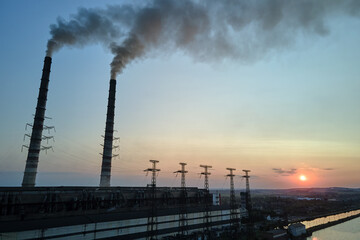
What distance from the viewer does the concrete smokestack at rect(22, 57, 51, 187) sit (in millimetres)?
34875

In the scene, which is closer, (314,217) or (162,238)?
(162,238)

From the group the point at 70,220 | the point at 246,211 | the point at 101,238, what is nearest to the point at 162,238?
the point at 101,238

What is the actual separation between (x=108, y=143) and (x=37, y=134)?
10916mm

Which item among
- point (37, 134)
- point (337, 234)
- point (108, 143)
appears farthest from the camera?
point (337, 234)

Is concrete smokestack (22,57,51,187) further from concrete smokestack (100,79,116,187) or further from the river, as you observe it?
the river

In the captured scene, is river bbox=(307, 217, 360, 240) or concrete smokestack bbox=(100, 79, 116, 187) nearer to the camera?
concrete smokestack bbox=(100, 79, 116, 187)

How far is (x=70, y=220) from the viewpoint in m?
26.5

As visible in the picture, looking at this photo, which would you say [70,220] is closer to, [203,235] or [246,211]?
[203,235]

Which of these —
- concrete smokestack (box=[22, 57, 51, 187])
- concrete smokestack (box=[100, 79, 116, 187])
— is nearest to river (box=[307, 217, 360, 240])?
concrete smokestack (box=[100, 79, 116, 187])

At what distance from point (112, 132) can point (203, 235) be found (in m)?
22.8

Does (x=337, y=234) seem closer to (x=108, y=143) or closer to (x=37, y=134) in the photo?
(x=108, y=143)

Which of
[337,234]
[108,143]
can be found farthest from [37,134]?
[337,234]

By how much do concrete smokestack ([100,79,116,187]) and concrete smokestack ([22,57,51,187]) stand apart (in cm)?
1005

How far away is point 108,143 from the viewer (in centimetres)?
4216
